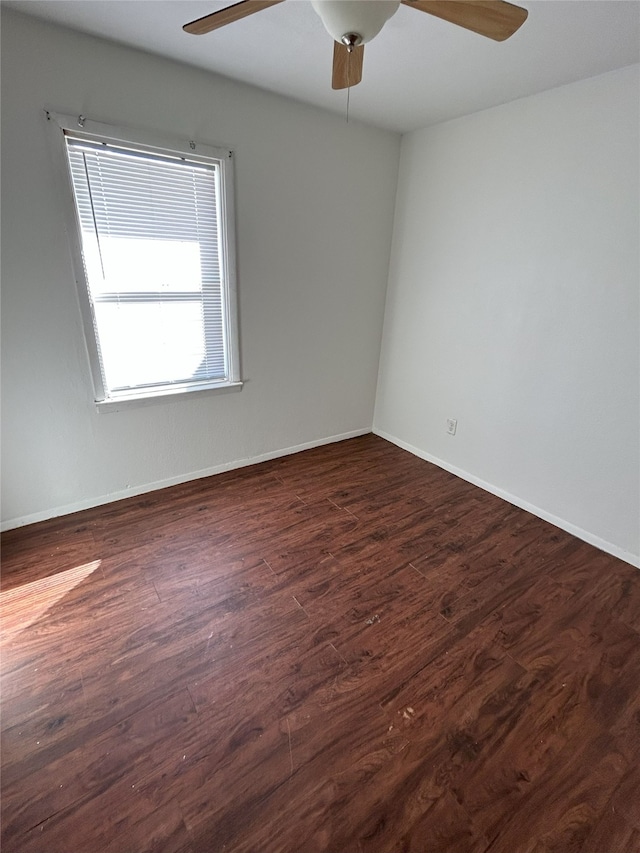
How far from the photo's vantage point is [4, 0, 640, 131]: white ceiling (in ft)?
4.90

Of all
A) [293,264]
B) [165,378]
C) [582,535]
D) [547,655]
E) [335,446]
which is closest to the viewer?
[547,655]

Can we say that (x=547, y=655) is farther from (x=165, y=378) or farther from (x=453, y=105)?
(x=453, y=105)

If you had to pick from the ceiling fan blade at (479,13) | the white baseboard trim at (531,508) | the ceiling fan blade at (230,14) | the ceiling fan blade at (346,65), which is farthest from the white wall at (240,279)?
the ceiling fan blade at (479,13)

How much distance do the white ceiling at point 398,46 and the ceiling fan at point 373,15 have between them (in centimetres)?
29

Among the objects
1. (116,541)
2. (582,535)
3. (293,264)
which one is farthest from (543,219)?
(116,541)

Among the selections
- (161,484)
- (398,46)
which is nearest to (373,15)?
(398,46)

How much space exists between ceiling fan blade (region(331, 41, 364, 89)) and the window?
922 millimetres

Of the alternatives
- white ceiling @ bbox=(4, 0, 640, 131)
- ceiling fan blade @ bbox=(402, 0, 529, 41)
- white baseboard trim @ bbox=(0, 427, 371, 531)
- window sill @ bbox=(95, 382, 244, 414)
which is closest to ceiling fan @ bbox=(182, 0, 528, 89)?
ceiling fan blade @ bbox=(402, 0, 529, 41)

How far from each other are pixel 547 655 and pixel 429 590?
52 centimetres

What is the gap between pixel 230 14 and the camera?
1219 millimetres

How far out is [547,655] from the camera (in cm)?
160

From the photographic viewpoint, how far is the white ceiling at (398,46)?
1.49m

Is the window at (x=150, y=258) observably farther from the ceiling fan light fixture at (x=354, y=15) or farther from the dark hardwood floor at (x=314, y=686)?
the ceiling fan light fixture at (x=354, y=15)

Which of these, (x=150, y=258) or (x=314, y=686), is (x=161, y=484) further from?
(x=314, y=686)
